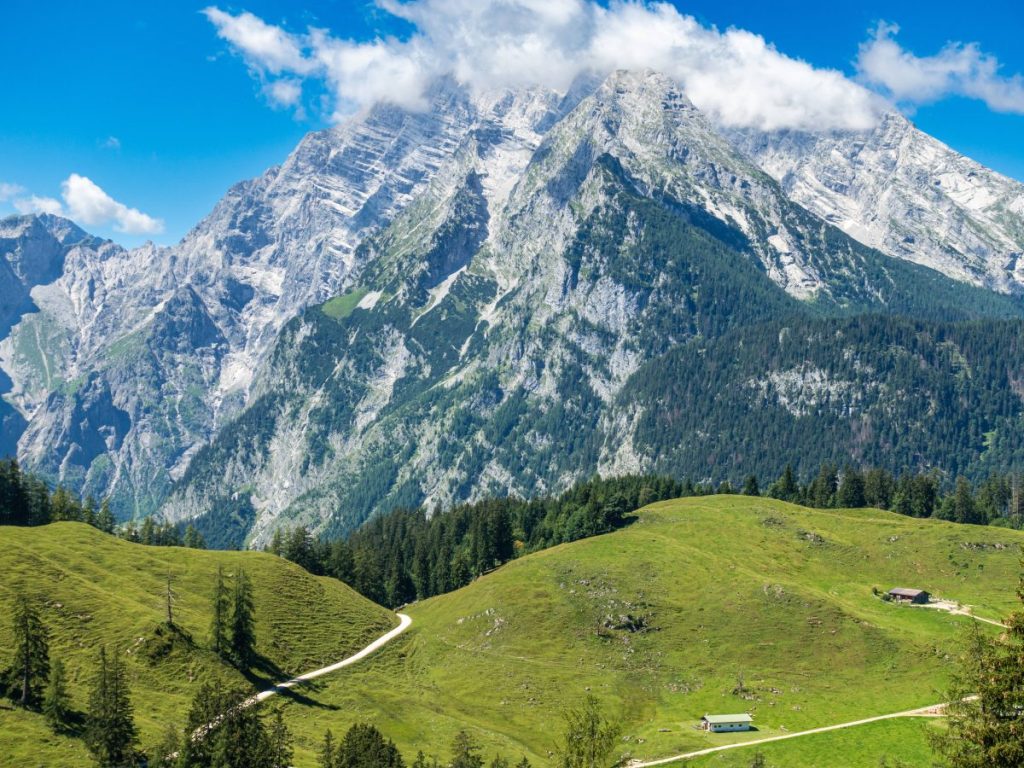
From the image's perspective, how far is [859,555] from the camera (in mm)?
162625

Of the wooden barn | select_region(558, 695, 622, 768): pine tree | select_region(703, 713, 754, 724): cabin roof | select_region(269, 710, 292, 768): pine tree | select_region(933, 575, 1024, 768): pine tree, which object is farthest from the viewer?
the wooden barn

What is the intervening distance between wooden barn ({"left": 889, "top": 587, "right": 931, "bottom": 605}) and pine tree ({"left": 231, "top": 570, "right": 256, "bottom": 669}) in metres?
102

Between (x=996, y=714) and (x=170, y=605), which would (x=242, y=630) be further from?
(x=996, y=714)

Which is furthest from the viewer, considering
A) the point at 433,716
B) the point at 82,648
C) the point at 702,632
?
the point at 702,632

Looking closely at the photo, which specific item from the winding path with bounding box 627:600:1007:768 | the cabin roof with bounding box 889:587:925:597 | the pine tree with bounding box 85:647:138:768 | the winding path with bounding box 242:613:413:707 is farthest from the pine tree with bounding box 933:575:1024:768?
the cabin roof with bounding box 889:587:925:597

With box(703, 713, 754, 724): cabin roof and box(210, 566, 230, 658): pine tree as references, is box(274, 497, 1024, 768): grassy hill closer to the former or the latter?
box(703, 713, 754, 724): cabin roof

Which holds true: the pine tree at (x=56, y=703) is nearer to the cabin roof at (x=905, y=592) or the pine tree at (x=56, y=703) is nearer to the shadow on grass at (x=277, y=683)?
the shadow on grass at (x=277, y=683)

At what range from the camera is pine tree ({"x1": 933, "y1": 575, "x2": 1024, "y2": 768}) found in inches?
1464

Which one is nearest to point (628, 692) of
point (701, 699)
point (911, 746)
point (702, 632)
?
point (701, 699)

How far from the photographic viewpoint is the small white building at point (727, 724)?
109375mm

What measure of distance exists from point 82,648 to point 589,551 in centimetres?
8860

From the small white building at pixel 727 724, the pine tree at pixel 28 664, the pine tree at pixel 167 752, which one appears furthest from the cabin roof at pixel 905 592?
the pine tree at pixel 28 664

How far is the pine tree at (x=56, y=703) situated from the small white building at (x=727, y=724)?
7286cm

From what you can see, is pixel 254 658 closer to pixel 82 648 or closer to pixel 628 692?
pixel 82 648
